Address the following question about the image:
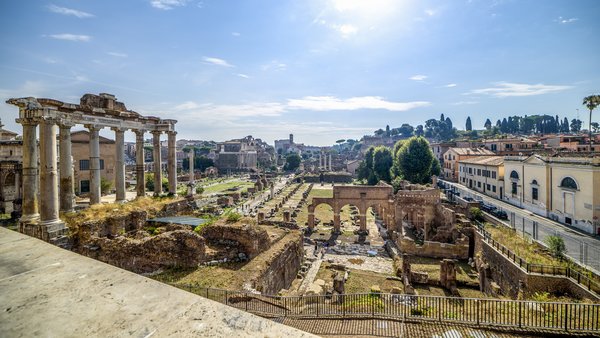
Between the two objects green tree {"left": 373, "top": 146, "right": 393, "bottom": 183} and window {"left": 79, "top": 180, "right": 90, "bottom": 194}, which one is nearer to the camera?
window {"left": 79, "top": 180, "right": 90, "bottom": 194}

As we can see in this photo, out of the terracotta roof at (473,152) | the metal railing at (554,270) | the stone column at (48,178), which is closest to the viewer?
the metal railing at (554,270)

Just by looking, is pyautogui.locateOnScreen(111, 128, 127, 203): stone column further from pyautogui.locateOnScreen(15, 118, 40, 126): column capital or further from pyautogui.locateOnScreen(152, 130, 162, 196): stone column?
pyautogui.locateOnScreen(15, 118, 40, 126): column capital

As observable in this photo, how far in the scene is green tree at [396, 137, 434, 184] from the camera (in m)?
46.4

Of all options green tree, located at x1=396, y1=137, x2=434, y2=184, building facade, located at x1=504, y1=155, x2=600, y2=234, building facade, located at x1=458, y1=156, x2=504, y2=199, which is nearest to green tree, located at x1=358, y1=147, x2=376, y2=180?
green tree, located at x1=396, y1=137, x2=434, y2=184

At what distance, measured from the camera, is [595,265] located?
15.7m

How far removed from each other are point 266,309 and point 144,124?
1741 cm

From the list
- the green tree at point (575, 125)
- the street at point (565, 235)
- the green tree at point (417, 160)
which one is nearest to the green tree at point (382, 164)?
the green tree at point (417, 160)

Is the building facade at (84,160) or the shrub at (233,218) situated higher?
the building facade at (84,160)

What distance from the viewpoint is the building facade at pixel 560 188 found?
2288cm

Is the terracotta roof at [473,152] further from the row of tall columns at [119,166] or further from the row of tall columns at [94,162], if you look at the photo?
the row of tall columns at [94,162]

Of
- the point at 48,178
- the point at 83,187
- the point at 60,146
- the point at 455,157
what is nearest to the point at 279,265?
the point at 48,178

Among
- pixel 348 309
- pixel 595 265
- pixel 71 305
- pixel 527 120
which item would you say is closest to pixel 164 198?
pixel 348 309

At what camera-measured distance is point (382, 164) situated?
5941 cm

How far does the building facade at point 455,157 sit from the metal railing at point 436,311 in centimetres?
4981
